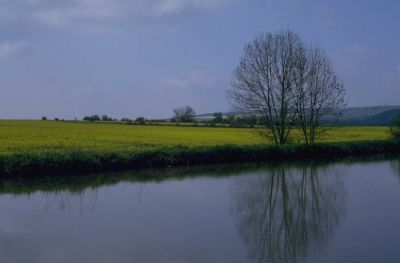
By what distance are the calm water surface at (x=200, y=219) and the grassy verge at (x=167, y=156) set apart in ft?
2.99

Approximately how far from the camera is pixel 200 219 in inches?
387

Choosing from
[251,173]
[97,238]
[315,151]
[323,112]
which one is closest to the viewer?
[97,238]

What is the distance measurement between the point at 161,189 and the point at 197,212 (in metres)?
4.01

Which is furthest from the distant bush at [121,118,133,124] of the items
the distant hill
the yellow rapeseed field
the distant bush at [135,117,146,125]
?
the yellow rapeseed field

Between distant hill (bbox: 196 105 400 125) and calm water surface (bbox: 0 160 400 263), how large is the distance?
14.5 metres

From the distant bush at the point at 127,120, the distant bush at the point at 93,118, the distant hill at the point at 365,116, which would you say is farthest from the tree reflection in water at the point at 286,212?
the distant bush at the point at 93,118

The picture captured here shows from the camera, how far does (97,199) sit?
1273 centimetres

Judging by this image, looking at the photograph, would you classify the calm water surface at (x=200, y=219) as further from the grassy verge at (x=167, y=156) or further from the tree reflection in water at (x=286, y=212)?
the grassy verge at (x=167, y=156)

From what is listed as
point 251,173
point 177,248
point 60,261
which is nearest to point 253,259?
point 177,248

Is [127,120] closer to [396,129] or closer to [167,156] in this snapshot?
[396,129]

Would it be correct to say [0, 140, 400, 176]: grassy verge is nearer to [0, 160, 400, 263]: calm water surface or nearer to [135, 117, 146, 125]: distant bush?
[0, 160, 400, 263]: calm water surface

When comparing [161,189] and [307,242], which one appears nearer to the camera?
[307,242]

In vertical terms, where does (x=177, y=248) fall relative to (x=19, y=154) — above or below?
below

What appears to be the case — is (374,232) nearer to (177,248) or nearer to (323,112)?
(177,248)
